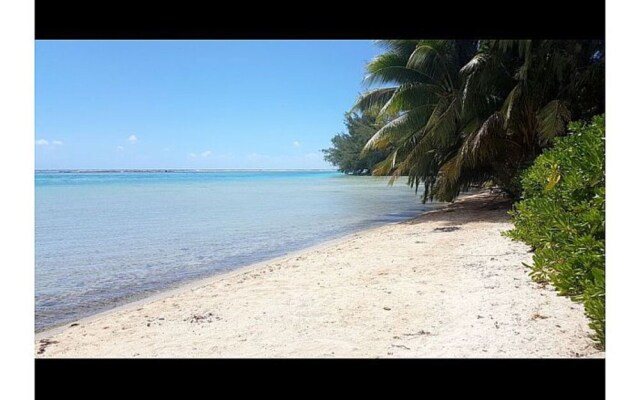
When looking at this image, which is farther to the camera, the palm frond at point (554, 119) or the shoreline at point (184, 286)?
the palm frond at point (554, 119)

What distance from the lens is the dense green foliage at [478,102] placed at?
7664 millimetres

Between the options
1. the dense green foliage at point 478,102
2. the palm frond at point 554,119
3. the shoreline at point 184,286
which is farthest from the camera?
the dense green foliage at point 478,102

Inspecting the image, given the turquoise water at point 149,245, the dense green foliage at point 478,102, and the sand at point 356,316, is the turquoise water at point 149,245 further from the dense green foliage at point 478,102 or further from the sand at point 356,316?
the dense green foliage at point 478,102

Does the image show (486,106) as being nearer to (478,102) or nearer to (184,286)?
(478,102)

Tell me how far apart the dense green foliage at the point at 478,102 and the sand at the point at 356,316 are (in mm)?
3762

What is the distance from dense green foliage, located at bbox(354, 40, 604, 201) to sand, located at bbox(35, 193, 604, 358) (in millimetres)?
3762

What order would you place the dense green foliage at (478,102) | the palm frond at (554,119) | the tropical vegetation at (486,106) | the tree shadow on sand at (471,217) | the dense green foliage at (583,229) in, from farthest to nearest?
the tree shadow on sand at (471,217) → the dense green foliage at (478,102) → the tropical vegetation at (486,106) → the palm frond at (554,119) → the dense green foliage at (583,229)

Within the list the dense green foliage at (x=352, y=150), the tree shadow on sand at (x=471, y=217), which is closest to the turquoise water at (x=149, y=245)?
the tree shadow on sand at (x=471, y=217)

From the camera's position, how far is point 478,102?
9.02 m

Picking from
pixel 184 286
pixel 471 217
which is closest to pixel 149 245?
pixel 184 286
